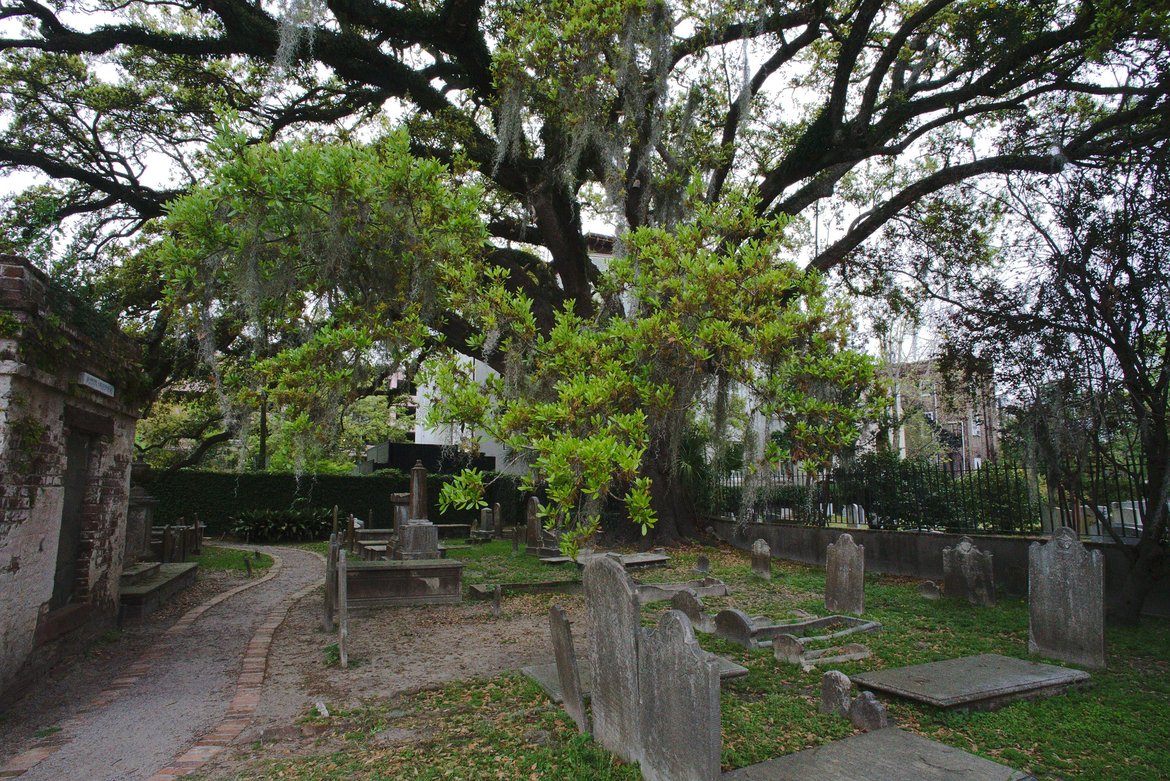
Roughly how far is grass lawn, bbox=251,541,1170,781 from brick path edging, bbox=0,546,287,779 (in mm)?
1633

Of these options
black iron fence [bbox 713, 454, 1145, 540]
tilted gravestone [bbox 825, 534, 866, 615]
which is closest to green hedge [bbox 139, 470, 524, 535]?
black iron fence [bbox 713, 454, 1145, 540]

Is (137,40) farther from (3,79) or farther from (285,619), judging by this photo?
(285,619)

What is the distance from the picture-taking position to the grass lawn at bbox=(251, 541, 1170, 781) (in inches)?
160

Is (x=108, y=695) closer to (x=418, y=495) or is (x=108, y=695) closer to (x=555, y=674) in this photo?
(x=555, y=674)

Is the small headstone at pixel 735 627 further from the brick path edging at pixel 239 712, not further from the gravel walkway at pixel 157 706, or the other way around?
the gravel walkway at pixel 157 706

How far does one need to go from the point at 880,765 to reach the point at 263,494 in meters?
20.7

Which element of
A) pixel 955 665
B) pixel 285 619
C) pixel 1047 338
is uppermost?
pixel 1047 338

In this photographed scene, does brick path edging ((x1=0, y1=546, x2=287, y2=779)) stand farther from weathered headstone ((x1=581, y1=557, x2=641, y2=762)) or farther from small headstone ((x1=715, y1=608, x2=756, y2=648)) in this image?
small headstone ((x1=715, y1=608, x2=756, y2=648))

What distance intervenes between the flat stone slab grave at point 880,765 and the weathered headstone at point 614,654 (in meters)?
0.71

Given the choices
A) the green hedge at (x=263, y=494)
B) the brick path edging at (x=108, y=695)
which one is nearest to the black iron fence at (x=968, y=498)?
the brick path edging at (x=108, y=695)

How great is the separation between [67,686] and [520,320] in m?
5.51

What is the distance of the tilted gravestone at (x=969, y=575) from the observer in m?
8.85

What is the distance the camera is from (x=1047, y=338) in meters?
8.08

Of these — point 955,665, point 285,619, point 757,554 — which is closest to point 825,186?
point 757,554
